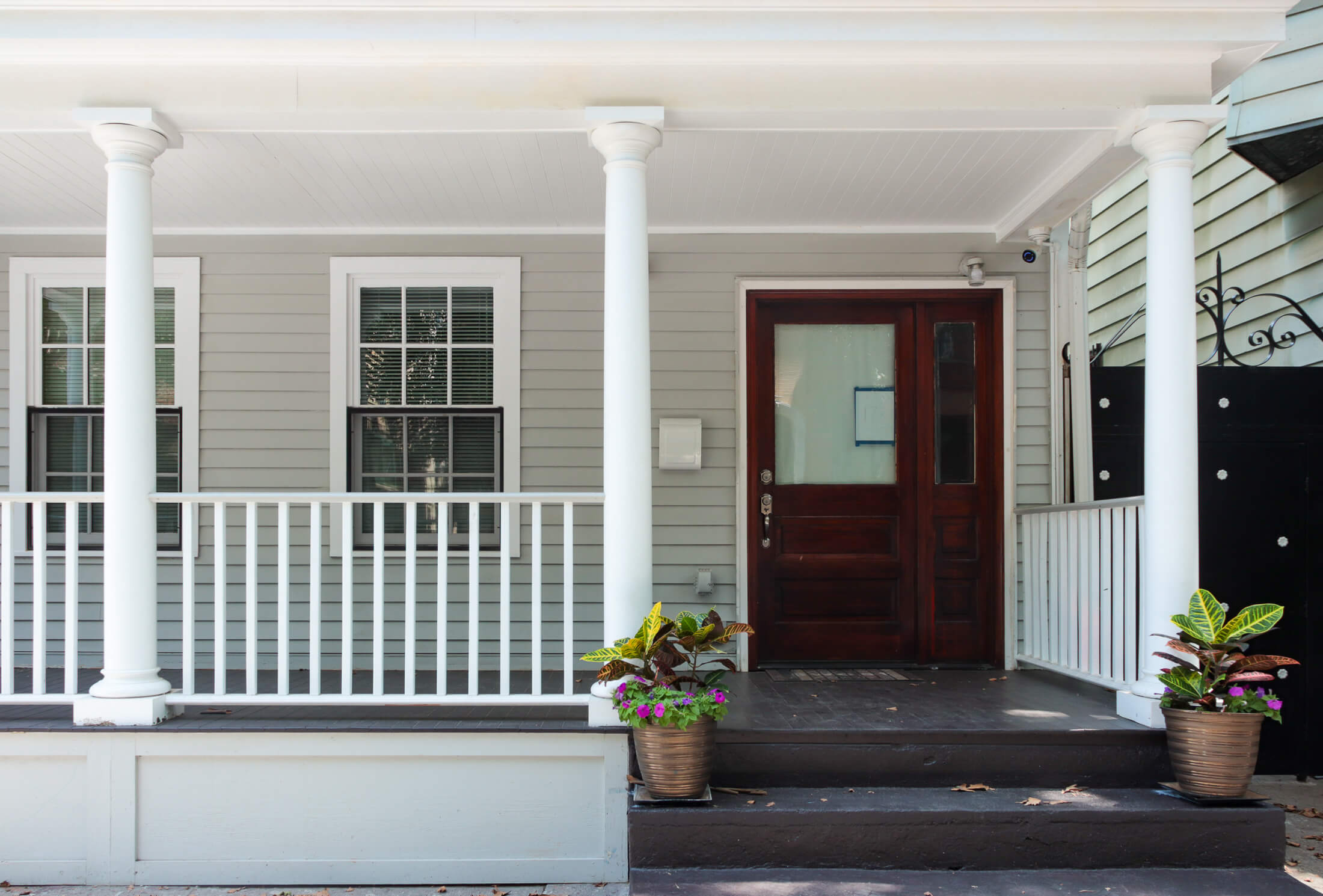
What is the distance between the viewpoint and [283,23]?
11.1ft

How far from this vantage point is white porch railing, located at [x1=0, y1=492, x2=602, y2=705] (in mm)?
3797

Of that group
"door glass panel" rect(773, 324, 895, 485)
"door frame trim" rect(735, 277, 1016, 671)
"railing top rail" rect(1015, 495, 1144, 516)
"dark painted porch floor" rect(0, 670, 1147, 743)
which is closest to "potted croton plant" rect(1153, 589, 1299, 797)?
"dark painted porch floor" rect(0, 670, 1147, 743)

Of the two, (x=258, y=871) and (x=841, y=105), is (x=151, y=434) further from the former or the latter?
(x=841, y=105)

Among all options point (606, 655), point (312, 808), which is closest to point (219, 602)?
point (312, 808)

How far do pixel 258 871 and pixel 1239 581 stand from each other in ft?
14.3

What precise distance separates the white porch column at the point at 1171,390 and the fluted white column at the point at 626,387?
5.94ft

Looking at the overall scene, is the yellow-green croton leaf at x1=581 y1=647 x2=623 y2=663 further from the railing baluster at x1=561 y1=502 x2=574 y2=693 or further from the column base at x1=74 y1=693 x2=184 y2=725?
the column base at x1=74 y1=693 x2=184 y2=725

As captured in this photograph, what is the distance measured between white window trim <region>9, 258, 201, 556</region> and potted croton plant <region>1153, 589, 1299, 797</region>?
4.57 meters

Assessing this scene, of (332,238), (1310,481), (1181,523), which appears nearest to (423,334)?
(332,238)

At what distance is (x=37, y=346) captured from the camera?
5258mm

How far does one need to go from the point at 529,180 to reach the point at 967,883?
3267mm

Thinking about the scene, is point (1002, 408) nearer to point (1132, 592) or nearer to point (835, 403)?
point (835, 403)

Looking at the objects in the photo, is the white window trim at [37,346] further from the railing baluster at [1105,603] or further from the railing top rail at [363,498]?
the railing baluster at [1105,603]

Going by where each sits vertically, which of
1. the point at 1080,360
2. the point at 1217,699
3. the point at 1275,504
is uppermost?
the point at 1080,360
